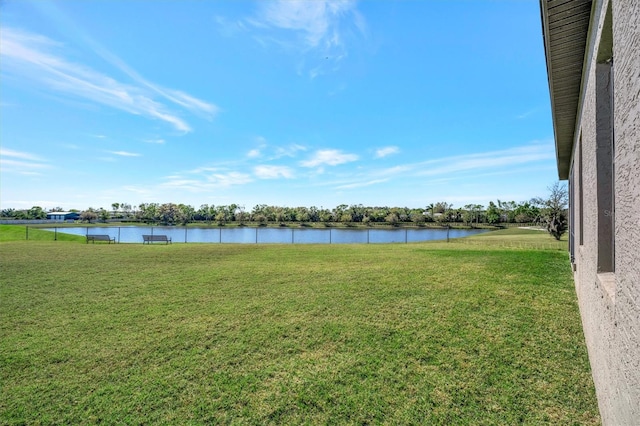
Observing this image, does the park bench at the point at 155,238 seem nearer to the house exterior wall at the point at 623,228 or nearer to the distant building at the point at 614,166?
the distant building at the point at 614,166

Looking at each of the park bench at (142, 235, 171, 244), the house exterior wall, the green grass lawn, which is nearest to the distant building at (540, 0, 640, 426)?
the house exterior wall

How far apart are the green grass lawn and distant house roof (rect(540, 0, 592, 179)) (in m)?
3.13

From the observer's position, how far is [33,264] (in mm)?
9578

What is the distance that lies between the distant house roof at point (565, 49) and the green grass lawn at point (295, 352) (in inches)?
123

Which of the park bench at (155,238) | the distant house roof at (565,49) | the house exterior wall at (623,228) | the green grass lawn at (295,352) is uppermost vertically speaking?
the distant house roof at (565,49)

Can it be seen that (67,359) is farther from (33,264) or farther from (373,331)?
(33,264)

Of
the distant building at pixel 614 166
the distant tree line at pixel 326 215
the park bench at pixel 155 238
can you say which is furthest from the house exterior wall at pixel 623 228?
the distant tree line at pixel 326 215

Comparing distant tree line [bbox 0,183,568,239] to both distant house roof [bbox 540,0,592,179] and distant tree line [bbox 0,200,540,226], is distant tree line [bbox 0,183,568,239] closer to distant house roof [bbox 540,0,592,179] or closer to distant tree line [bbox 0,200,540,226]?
distant tree line [bbox 0,200,540,226]

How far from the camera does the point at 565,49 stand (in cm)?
312

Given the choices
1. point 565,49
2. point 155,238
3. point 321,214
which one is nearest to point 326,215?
point 321,214

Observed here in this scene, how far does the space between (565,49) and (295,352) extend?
4329 millimetres

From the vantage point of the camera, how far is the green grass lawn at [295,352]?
8.68 ft

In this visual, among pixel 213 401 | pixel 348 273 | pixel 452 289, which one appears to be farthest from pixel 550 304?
pixel 213 401

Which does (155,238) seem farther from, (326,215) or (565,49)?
(326,215)
